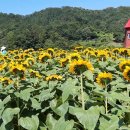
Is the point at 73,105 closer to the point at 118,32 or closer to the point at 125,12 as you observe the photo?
the point at 118,32

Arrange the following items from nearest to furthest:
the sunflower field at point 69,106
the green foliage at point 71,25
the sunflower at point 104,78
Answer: the sunflower field at point 69,106 → the sunflower at point 104,78 → the green foliage at point 71,25

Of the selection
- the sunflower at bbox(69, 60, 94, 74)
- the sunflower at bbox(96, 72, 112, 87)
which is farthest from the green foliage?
the sunflower at bbox(69, 60, 94, 74)

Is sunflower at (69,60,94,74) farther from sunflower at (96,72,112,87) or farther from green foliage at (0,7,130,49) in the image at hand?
green foliage at (0,7,130,49)

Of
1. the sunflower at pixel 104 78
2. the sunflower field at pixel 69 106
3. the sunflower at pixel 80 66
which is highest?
the sunflower at pixel 80 66

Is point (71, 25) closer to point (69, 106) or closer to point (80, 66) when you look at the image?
point (80, 66)

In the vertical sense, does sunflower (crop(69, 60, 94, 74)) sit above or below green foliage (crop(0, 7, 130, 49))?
above

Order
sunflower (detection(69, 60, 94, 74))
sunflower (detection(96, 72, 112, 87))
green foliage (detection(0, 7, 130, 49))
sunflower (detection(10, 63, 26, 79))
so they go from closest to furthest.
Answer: sunflower (detection(69, 60, 94, 74)), sunflower (detection(96, 72, 112, 87)), sunflower (detection(10, 63, 26, 79)), green foliage (detection(0, 7, 130, 49))

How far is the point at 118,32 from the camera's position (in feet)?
279

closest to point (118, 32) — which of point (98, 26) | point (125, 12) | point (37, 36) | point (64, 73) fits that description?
point (98, 26)

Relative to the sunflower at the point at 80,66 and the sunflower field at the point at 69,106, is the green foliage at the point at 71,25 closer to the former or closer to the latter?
the sunflower field at the point at 69,106

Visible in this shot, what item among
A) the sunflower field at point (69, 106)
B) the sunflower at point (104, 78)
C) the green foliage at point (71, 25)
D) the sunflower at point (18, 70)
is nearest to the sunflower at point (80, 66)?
the sunflower field at point (69, 106)

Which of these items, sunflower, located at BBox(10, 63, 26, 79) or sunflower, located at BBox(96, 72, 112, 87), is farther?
sunflower, located at BBox(10, 63, 26, 79)

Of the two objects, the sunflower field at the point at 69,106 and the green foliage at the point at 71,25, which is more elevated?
the sunflower field at the point at 69,106

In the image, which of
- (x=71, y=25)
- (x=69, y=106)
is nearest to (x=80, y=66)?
(x=69, y=106)
